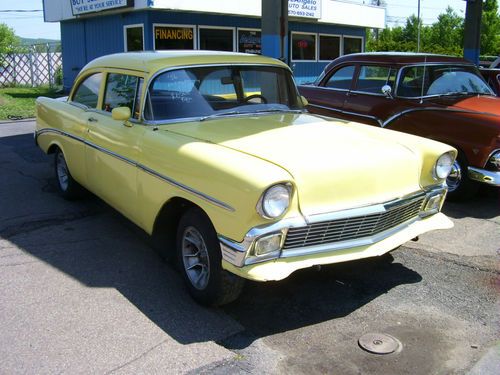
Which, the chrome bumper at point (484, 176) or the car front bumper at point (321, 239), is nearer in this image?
the car front bumper at point (321, 239)

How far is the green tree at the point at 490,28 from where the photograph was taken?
116 feet

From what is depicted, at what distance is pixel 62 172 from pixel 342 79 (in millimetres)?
4201

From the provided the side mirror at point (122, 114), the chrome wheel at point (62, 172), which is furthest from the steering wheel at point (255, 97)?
the chrome wheel at point (62, 172)

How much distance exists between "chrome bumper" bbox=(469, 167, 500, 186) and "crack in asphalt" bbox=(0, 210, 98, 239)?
4.14m

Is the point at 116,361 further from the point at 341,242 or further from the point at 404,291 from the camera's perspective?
the point at 404,291

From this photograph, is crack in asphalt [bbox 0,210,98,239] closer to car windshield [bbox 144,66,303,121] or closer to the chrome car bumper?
car windshield [bbox 144,66,303,121]

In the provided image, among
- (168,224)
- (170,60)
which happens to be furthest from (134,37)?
(168,224)

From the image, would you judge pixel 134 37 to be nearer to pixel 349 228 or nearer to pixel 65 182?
pixel 65 182

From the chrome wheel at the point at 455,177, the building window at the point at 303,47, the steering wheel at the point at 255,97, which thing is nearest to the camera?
the steering wheel at the point at 255,97

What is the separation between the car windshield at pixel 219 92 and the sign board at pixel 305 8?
12.9 m

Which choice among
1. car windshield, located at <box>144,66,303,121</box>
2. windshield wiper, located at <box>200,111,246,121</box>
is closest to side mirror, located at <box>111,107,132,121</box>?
car windshield, located at <box>144,66,303,121</box>

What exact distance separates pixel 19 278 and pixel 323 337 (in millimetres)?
2342

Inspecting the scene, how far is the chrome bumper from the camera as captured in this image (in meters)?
5.78

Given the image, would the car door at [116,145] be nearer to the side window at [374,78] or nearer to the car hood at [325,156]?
the car hood at [325,156]
